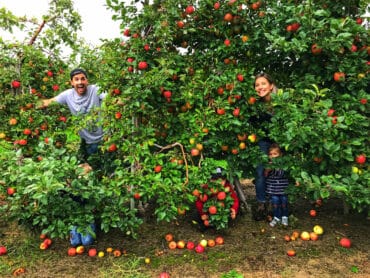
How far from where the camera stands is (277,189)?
3.91 m

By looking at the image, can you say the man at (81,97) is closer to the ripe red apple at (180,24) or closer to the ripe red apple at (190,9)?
the ripe red apple at (180,24)

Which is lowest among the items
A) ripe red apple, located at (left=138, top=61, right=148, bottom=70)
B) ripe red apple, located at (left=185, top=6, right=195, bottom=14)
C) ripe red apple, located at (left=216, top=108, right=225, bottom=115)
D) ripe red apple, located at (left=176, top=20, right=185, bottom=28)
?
ripe red apple, located at (left=216, top=108, right=225, bottom=115)

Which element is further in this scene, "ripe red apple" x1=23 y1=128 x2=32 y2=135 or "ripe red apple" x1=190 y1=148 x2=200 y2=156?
"ripe red apple" x1=23 y1=128 x2=32 y2=135

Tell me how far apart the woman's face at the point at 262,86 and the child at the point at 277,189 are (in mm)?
646

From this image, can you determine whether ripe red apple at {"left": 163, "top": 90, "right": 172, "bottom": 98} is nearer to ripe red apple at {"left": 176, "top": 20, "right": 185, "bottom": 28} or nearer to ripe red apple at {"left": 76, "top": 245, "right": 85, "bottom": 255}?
ripe red apple at {"left": 176, "top": 20, "right": 185, "bottom": 28}

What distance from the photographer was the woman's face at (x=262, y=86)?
364 cm

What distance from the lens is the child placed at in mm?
3890

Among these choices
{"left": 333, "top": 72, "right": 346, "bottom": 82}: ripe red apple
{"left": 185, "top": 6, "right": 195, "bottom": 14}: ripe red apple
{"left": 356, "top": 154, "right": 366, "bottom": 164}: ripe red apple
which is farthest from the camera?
{"left": 185, "top": 6, "right": 195, "bottom": 14}: ripe red apple

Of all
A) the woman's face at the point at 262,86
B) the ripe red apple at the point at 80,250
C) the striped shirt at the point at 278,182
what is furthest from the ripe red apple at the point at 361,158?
the ripe red apple at the point at 80,250

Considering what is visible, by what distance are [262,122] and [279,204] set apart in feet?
3.27

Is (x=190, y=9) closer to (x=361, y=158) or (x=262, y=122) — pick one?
(x=262, y=122)

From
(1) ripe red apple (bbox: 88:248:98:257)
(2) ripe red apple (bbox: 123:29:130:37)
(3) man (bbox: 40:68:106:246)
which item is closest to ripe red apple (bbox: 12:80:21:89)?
(3) man (bbox: 40:68:106:246)

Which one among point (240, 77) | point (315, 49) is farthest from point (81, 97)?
point (315, 49)

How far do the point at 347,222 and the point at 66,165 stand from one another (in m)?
3.31
